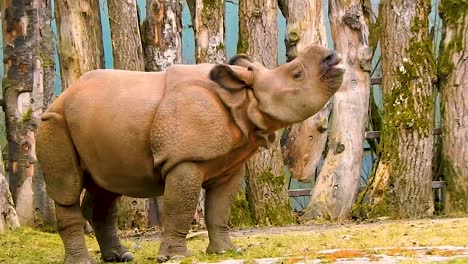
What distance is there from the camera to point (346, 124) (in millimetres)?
11883

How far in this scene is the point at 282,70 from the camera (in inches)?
239

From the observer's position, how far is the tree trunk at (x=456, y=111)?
37.5 ft

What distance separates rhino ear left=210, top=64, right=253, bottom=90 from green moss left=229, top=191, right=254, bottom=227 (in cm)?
559

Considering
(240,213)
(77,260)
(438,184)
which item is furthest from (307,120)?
(77,260)

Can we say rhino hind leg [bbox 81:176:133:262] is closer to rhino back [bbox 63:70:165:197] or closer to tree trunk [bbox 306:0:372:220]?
rhino back [bbox 63:70:165:197]

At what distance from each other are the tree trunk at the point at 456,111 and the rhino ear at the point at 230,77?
589 centimetres

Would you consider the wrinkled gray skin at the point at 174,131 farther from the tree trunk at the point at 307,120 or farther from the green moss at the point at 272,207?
the tree trunk at the point at 307,120

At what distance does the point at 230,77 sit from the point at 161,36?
5857mm

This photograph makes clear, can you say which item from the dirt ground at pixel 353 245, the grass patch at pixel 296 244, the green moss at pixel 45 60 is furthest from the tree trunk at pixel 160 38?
the grass patch at pixel 296 244

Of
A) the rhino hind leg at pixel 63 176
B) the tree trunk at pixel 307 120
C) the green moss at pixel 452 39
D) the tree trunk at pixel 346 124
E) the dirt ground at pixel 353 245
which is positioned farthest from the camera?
the tree trunk at pixel 307 120

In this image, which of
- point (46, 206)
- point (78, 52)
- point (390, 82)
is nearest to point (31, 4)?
point (78, 52)

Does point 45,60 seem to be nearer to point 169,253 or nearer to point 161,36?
point 161,36

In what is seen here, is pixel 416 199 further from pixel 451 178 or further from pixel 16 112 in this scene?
pixel 16 112

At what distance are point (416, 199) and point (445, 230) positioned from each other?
11.8 feet
